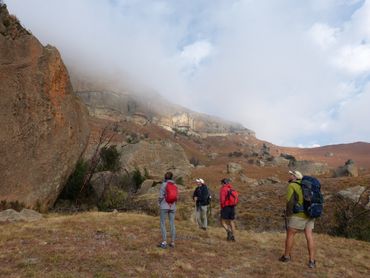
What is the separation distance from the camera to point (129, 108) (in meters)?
160

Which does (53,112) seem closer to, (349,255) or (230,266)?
(230,266)

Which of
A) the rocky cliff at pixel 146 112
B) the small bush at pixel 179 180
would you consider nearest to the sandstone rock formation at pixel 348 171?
the small bush at pixel 179 180

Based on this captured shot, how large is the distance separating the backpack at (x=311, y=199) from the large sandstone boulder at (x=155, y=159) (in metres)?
27.9

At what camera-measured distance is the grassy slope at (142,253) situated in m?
9.61

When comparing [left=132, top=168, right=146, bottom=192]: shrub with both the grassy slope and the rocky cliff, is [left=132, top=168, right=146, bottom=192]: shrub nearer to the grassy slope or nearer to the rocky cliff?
the grassy slope

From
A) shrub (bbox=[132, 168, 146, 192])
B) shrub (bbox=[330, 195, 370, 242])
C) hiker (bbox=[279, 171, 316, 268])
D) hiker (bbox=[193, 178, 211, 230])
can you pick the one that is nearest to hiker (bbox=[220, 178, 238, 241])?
hiker (bbox=[193, 178, 211, 230])

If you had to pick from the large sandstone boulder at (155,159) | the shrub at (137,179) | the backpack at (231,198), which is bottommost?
the backpack at (231,198)

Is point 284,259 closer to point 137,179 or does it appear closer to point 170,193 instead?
point 170,193

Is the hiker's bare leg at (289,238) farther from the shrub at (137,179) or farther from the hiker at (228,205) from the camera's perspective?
the shrub at (137,179)

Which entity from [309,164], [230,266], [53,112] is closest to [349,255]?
[230,266]

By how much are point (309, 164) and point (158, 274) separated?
192 ft

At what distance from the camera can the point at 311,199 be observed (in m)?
10.6

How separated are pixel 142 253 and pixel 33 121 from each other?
31.2ft

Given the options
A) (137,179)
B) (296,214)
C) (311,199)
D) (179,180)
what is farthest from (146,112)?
(311,199)
